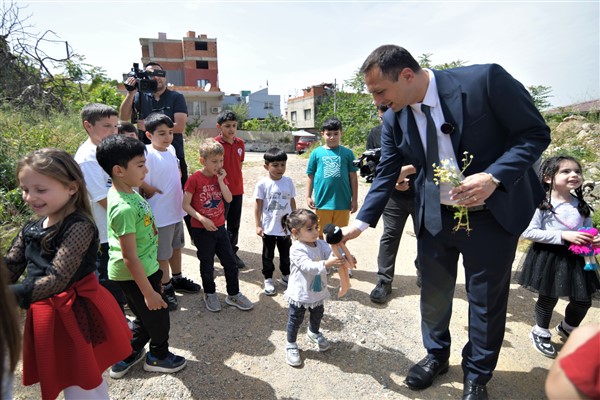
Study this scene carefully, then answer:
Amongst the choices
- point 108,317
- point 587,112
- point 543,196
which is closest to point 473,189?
point 543,196

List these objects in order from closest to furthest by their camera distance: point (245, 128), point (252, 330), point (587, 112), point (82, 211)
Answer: point (82, 211) → point (252, 330) → point (587, 112) → point (245, 128)

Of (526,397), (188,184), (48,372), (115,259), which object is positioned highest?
(188,184)

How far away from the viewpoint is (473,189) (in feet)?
6.53

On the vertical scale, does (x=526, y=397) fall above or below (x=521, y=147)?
below

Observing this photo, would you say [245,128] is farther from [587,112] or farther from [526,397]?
[526,397]

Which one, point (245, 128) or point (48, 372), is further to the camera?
point (245, 128)

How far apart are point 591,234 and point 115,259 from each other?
3.45 m

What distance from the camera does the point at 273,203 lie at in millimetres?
3994

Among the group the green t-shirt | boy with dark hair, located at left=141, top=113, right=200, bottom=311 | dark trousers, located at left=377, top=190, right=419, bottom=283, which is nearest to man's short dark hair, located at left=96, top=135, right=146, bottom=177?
the green t-shirt

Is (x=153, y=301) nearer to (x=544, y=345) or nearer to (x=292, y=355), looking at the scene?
(x=292, y=355)

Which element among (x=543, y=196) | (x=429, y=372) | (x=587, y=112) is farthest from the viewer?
(x=587, y=112)

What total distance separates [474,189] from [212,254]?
2.47 metres

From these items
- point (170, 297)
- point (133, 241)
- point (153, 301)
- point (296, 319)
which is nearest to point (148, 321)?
point (153, 301)

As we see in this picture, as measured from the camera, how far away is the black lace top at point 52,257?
5.54 feet
